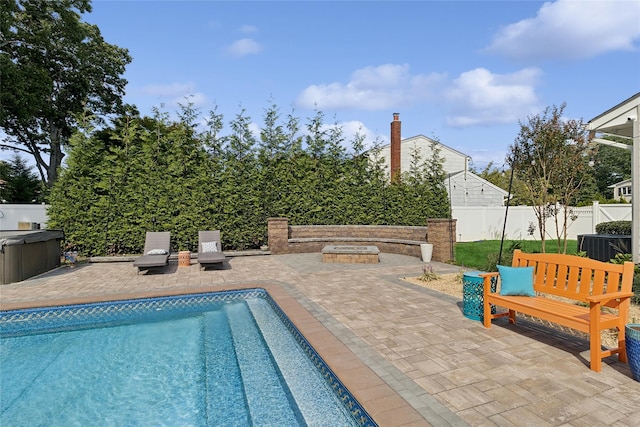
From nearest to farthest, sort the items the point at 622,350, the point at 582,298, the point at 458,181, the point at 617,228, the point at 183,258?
the point at 622,350 < the point at 582,298 < the point at 183,258 < the point at 617,228 < the point at 458,181

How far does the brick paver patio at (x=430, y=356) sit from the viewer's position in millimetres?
3160

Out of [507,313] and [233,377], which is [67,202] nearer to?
[233,377]

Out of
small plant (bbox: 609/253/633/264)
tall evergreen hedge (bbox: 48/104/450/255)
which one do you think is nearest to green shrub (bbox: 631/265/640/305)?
small plant (bbox: 609/253/633/264)

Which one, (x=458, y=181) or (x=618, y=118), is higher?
(x=618, y=118)

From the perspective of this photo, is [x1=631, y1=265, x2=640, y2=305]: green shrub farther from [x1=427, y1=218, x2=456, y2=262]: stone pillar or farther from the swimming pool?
the swimming pool

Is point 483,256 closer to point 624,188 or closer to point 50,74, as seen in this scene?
point 50,74

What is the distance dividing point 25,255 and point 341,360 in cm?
1009

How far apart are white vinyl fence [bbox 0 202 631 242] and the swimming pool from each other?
14.6 metres

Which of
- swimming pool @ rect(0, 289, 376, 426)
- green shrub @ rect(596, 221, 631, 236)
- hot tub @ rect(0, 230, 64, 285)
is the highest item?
green shrub @ rect(596, 221, 631, 236)

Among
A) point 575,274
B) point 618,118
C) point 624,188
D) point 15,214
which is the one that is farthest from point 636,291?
point 624,188

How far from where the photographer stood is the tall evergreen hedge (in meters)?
12.8

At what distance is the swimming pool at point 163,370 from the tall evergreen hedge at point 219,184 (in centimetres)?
623

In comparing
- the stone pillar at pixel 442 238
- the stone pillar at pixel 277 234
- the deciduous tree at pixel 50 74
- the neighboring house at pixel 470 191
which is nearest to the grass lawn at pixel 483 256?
the stone pillar at pixel 442 238

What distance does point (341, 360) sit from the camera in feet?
14.0
